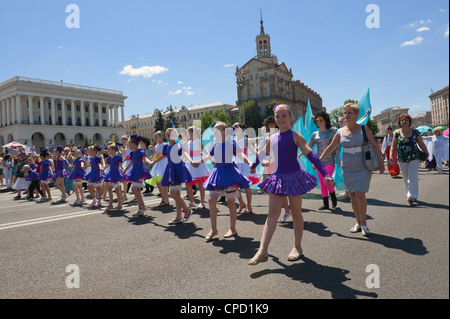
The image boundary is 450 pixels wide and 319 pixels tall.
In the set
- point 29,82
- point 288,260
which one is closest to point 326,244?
point 288,260

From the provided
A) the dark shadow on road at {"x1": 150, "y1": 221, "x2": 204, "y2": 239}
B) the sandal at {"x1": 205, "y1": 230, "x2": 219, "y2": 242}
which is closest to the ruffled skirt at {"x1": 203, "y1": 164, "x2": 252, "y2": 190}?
the sandal at {"x1": 205, "y1": 230, "x2": 219, "y2": 242}

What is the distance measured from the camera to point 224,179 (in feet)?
17.3

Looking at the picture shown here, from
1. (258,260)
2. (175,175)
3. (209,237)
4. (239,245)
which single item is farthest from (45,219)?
(258,260)

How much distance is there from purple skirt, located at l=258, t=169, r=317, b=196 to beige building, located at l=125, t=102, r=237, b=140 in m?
99.5

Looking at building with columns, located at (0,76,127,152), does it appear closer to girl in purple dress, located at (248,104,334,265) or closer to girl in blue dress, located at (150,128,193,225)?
girl in blue dress, located at (150,128,193,225)

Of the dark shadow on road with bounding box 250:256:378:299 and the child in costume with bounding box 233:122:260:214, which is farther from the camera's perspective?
the child in costume with bounding box 233:122:260:214

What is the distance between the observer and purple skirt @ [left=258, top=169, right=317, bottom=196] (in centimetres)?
400

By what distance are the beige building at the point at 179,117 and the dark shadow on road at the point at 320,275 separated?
100 meters

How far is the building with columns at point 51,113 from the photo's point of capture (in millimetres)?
71562

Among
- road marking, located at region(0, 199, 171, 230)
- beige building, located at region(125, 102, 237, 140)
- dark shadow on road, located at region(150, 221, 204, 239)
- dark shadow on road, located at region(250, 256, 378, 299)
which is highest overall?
beige building, located at region(125, 102, 237, 140)

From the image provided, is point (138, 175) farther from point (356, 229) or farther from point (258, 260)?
point (356, 229)

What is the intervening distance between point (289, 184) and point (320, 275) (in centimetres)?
116

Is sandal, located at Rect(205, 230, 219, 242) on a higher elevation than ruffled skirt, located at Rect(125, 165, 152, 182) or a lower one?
lower

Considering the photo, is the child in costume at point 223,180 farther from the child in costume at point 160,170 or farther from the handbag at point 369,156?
the child in costume at point 160,170
